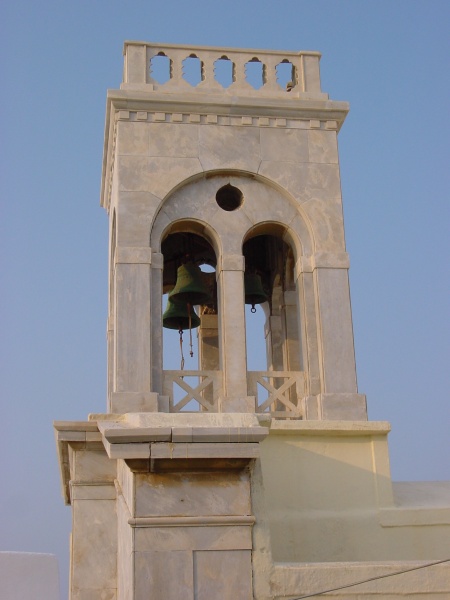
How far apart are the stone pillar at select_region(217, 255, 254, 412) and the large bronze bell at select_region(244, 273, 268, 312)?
66.7 inches

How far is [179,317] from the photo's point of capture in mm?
15055

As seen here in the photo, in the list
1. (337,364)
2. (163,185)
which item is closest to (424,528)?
(337,364)

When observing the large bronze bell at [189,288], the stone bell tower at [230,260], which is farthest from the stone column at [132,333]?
the large bronze bell at [189,288]

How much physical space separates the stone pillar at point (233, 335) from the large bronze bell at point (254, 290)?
1695 mm

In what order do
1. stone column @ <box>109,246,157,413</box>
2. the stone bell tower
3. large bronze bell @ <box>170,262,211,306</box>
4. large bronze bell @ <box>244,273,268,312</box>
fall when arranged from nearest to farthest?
1. the stone bell tower
2. stone column @ <box>109,246,157,413</box>
3. large bronze bell @ <box>170,262,211,306</box>
4. large bronze bell @ <box>244,273,268,312</box>

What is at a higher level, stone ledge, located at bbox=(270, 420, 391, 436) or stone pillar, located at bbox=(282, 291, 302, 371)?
stone pillar, located at bbox=(282, 291, 302, 371)

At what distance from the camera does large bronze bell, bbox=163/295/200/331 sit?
49.1ft

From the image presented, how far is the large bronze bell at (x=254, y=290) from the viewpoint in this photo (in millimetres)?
14672

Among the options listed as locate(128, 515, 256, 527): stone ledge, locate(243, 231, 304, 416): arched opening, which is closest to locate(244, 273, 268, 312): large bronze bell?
locate(243, 231, 304, 416): arched opening

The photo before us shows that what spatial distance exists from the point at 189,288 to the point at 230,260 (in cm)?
152

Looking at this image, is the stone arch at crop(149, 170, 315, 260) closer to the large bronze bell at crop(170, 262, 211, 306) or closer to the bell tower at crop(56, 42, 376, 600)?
the bell tower at crop(56, 42, 376, 600)

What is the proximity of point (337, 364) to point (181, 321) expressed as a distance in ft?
11.1

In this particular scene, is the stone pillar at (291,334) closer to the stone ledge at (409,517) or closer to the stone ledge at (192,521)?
the stone ledge at (409,517)

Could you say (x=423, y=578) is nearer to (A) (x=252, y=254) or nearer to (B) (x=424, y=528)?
(B) (x=424, y=528)
